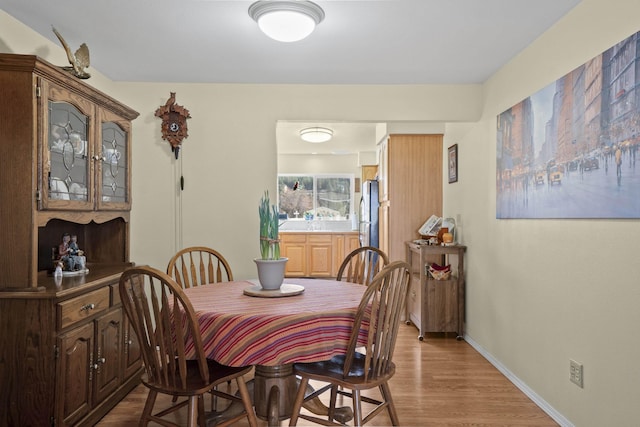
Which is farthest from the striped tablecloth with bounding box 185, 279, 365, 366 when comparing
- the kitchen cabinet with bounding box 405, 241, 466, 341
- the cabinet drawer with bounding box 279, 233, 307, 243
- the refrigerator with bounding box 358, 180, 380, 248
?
the cabinet drawer with bounding box 279, 233, 307, 243

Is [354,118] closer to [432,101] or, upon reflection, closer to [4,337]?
[432,101]

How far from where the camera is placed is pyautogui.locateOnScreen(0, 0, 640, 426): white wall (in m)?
2.64

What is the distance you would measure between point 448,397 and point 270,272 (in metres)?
1.40

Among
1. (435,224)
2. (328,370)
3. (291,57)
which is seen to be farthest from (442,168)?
(328,370)

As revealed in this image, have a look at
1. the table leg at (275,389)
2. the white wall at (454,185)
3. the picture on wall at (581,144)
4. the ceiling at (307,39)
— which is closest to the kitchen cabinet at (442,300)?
the white wall at (454,185)

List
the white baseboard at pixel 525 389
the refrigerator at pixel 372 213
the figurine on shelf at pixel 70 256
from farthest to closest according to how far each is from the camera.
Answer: the refrigerator at pixel 372 213, the figurine on shelf at pixel 70 256, the white baseboard at pixel 525 389

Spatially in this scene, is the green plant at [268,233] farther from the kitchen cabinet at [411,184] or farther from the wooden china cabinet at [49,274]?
the kitchen cabinet at [411,184]

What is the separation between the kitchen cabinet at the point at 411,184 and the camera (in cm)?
506

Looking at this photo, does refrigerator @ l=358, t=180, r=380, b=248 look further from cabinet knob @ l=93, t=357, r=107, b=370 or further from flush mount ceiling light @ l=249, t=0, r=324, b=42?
cabinet knob @ l=93, t=357, r=107, b=370

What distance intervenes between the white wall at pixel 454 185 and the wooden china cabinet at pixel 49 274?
560 mm

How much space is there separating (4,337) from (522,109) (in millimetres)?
3191

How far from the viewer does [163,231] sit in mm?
3801

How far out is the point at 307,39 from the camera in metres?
2.85

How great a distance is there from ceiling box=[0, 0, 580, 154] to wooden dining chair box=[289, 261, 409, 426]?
4.71 feet
